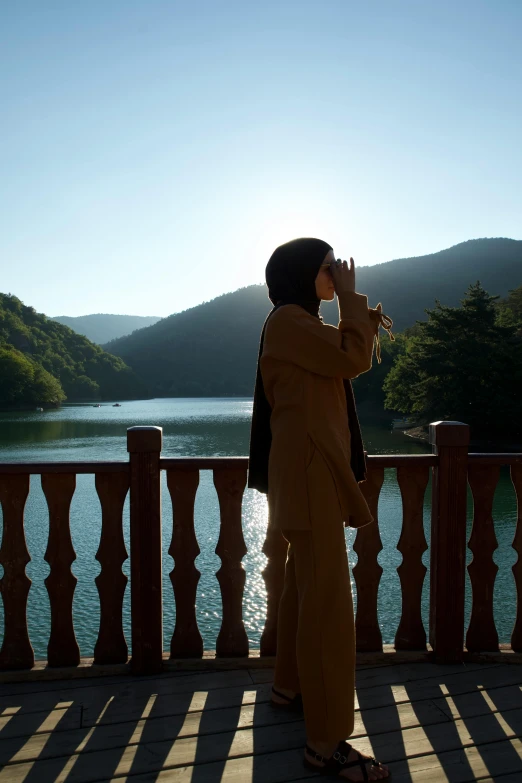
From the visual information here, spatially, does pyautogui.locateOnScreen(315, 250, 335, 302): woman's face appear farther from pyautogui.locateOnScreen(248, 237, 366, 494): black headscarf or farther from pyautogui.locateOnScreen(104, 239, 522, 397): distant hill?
pyautogui.locateOnScreen(104, 239, 522, 397): distant hill

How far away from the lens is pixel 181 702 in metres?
2.17

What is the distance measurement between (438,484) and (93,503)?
14.0 metres

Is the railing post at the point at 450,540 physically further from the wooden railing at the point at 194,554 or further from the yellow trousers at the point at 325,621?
the yellow trousers at the point at 325,621

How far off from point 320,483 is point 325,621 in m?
0.37

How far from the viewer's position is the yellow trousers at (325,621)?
1.75 m

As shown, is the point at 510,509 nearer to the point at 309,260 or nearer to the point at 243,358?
the point at 309,260

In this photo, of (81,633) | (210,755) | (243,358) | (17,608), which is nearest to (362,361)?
(210,755)

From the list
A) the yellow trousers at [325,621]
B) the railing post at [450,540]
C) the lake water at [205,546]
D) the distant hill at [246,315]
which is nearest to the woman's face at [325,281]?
the yellow trousers at [325,621]

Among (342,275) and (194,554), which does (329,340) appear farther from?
(194,554)

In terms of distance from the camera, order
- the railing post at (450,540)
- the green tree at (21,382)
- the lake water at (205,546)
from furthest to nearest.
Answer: the green tree at (21,382), the lake water at (205,546), the railing post at (450,540)

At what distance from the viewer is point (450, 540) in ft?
8.32

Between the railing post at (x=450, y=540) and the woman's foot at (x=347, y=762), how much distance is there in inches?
34.5

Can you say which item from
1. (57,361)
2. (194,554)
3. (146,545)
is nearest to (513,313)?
(194,554)

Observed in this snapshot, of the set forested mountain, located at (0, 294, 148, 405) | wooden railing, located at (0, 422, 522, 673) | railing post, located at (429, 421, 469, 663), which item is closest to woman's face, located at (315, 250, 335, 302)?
wooden railing, located at (0, 422, 522, 673)
